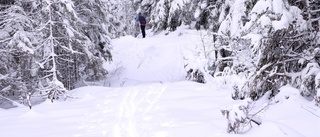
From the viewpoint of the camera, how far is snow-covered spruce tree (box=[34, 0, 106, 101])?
10.5 m

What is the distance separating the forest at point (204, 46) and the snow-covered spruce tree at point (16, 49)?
3 cm

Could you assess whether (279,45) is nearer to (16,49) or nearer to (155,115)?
(155,115)

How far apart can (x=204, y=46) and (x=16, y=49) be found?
257 inches

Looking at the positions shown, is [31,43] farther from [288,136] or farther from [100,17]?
[288,136]

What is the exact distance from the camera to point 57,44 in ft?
36.6

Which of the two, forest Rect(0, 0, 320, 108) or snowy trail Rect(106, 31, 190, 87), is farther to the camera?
snowy trail Rect(106, 31, 190, 87)

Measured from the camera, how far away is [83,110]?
855 centimetres

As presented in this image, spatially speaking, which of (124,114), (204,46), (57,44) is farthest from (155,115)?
(204,46)

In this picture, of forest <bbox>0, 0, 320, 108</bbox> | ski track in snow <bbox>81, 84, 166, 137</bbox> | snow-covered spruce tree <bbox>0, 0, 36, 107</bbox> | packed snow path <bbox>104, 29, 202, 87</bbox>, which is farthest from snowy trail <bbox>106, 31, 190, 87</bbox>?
ski track in snow <bbox>81, 84, 166, 137</bbox>

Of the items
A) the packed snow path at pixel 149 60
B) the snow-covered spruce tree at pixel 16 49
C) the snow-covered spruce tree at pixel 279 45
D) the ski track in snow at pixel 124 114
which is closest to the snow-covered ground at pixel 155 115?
the ski track in snow at pixel 124 114

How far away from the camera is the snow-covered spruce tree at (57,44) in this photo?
10500mm

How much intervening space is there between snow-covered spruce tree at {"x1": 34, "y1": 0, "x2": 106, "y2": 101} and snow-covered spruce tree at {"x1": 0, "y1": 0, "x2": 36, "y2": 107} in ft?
1.21

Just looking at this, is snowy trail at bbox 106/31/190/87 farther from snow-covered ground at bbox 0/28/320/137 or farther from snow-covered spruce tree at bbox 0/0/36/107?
snow-covered spruce tree at bbox 0/0/36/107

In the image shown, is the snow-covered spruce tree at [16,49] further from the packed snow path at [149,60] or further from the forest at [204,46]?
the packed snow path at [149,60]
